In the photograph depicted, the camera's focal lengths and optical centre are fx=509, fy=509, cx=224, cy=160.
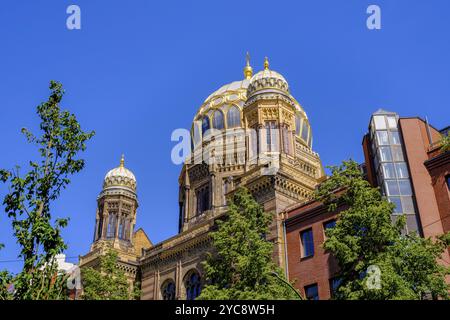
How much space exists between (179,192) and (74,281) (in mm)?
15802

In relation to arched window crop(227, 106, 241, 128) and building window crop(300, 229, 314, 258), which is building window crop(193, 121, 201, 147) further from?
building window crop(300, 229, 314, 258)

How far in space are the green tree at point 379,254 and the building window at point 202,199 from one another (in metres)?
31.1

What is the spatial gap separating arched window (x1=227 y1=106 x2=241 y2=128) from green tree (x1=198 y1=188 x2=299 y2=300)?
29.5 metres

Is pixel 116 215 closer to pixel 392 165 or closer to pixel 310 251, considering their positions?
pixel 310 251

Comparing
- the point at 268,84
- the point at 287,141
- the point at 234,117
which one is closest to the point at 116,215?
the point at 234,117

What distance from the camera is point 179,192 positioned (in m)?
56.6

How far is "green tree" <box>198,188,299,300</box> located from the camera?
70.4 ft

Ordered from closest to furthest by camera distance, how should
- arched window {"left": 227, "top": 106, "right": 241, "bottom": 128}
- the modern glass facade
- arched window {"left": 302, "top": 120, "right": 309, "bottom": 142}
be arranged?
the modern glass facade, arched window {"left": 227, "top": 106, "right": 241, "bottom": 128}, arched window {"left": 302, "top": 120, "right": 309, "bottom": 142}

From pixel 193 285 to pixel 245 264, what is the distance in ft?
58.8

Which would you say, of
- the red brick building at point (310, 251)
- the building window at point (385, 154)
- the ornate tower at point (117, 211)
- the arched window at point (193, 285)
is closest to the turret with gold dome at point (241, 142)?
the red brick building at point (310, 251)

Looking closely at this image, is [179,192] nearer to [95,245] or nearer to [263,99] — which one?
[95,245]

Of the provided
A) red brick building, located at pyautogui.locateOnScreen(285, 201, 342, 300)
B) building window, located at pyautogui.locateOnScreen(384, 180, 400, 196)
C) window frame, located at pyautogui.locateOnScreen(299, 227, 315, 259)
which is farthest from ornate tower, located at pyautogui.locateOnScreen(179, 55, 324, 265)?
building window, located at pyautogui.locateOnScreen(384, 180, 400, 196)

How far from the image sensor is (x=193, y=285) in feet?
127

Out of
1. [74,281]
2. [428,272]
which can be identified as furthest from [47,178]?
[74,281]
